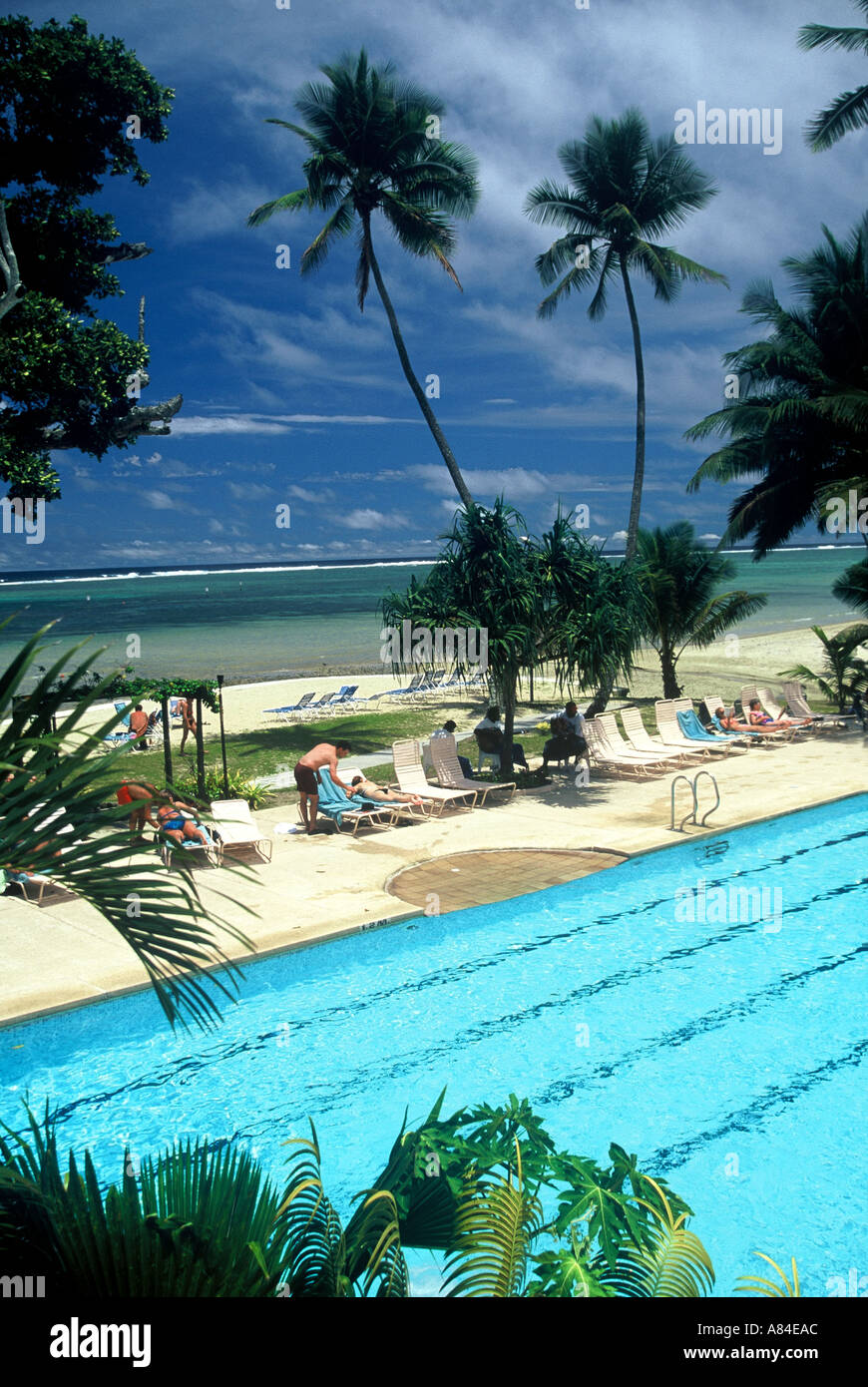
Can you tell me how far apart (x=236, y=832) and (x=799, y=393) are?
1914 centimetres

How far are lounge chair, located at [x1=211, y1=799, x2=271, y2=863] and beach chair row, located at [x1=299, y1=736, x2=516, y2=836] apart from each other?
106 cm

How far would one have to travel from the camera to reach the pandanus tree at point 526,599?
14.2 m

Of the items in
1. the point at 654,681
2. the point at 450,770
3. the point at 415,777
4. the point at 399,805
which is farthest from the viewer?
the point at 654,681

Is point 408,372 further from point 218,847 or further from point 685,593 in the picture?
point 218,847

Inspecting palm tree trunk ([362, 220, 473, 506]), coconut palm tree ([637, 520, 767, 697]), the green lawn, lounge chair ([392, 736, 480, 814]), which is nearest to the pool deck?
lounge chair ([392, 736, 480, 814])

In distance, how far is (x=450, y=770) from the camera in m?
14.9

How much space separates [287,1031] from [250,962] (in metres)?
0.91

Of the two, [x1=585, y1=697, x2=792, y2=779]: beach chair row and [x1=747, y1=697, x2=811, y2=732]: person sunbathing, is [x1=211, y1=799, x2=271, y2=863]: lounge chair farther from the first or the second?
[x1=747, y1=697, x2=811, y2=732]: person sunbathing

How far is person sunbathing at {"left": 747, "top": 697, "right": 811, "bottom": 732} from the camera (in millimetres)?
18859

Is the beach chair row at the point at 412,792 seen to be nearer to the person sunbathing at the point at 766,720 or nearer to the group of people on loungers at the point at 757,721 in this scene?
the group of people on loungers at the point at 757,721

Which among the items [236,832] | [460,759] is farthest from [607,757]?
[236,832]
